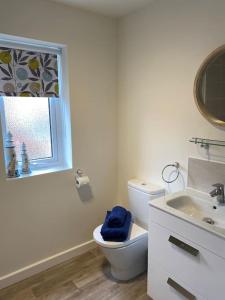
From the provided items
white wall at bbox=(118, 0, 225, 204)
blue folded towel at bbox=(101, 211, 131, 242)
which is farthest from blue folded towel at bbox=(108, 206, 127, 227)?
white wall at bbox=(118, 0, 225, 204)

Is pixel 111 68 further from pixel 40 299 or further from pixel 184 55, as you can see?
pixel 40 299

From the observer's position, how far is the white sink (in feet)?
4.89

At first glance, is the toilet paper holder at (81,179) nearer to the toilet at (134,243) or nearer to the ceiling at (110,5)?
the toilet at (134,243)

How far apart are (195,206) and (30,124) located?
1.53 m

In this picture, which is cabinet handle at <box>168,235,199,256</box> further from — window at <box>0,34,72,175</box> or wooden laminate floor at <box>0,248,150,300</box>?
window at <box>0,34,72,175</box>

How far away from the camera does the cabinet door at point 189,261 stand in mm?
1209

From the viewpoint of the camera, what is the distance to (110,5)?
74.0 inches

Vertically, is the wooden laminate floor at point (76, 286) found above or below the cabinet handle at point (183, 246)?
below

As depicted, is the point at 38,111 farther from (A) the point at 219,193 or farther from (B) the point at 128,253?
(A) the point at 219,193

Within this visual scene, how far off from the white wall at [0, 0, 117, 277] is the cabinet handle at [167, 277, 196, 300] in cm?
107

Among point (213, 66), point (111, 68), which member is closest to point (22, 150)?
point (111, 68)

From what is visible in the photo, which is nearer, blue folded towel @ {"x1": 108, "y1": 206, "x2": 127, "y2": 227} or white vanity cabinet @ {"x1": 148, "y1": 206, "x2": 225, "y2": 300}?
white vanity cabinet @ {"x1": 148, "y1": 206, "x2": 225, "y2": 300}

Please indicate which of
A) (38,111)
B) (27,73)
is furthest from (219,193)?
(27,73)

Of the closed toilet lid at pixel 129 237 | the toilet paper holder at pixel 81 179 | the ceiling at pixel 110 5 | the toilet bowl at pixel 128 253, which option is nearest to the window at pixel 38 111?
the toilet paper holder at pixel 81 179
